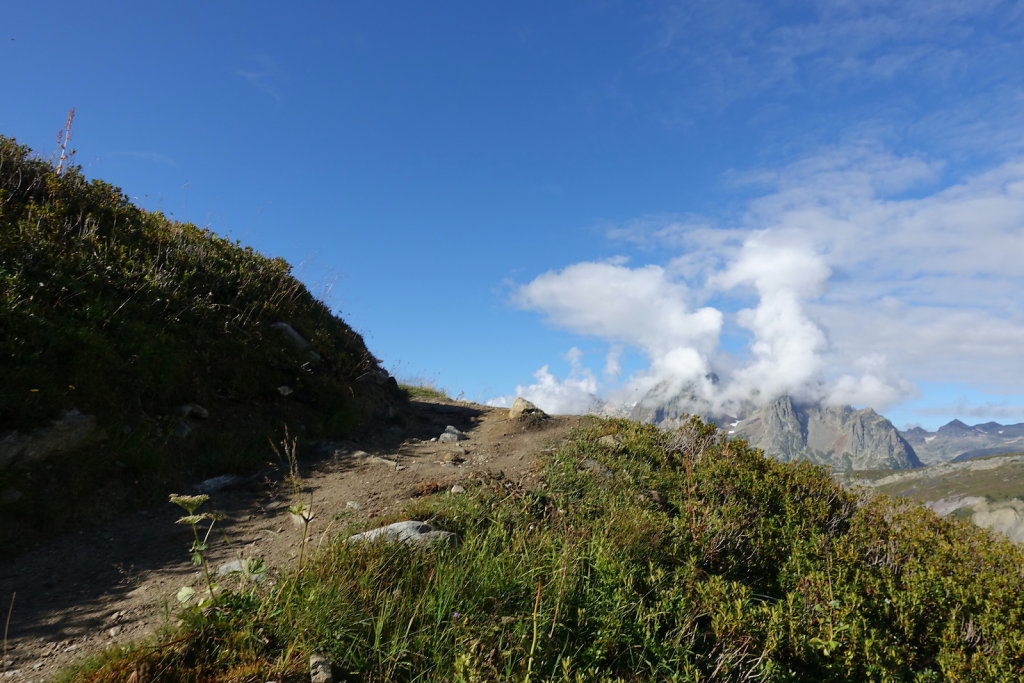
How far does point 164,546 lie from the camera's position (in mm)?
6078

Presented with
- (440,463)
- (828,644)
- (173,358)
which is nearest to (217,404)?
(173,358)

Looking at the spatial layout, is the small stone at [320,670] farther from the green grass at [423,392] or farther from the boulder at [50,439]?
the green grass at [423,392]

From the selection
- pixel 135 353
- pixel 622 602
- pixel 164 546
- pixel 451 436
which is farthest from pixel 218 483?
pixel 622 602

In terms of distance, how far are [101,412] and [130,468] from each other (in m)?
0.87

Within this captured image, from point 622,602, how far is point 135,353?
790 cm

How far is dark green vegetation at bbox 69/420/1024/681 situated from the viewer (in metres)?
3.68

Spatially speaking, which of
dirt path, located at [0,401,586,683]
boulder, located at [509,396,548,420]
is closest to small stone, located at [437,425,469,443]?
dirt path, located at [0,401,586,683]

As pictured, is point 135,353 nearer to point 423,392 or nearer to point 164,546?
point 164,546

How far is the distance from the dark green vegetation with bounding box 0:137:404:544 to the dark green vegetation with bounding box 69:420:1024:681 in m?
4.15

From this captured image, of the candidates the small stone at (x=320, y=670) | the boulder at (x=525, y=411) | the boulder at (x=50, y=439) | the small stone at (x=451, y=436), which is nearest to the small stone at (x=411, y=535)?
the small stone at (x=320, y=670)

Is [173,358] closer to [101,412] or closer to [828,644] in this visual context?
[101,412]

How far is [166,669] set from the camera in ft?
11.1

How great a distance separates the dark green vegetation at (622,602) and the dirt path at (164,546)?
2.21 ft

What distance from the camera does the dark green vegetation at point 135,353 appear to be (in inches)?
270
